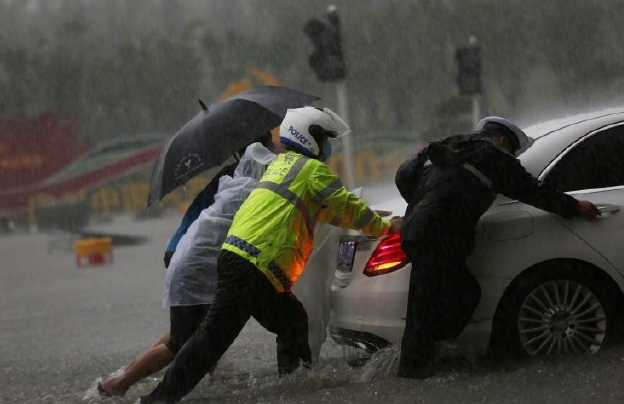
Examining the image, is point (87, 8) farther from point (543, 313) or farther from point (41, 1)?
point (543, 313)

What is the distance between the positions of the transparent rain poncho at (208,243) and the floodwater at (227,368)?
55 cm

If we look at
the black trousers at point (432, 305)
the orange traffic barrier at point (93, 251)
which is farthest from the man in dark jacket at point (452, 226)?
the orange traffic barrier at point (93, 251)

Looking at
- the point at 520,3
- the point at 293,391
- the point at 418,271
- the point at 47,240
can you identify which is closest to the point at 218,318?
the point at 293,391

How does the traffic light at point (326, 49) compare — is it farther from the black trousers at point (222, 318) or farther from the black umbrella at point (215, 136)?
the black trousers at point (222, 318)

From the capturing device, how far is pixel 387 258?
5410 mm

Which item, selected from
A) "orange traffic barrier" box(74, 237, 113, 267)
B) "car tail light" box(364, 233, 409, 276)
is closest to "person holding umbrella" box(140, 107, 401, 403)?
"car tail light" box(364, 233, 409, 276)

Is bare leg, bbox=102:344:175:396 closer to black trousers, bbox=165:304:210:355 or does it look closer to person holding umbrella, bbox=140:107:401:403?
black trousers, bbox=165:304:210:355

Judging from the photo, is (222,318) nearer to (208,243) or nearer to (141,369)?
(208,243)

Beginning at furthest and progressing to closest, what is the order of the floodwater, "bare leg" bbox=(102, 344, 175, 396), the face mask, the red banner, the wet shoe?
the red banner, the wet shoe, "bare leg" bbox=(102, 344, 175, 396), the face mask, the floodwater

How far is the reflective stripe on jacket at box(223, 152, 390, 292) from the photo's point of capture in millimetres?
5082

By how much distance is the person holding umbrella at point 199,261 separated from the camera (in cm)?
558

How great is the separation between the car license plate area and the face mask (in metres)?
0.50

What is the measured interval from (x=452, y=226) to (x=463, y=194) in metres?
0.16

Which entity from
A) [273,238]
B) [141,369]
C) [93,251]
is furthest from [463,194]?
[93,251]
